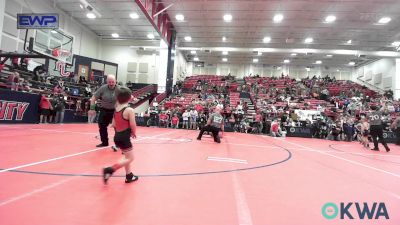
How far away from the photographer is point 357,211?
7.86 ft

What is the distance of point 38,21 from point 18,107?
166 inches

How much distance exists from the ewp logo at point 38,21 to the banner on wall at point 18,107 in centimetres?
328

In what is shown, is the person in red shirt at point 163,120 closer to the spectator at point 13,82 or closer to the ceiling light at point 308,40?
the spectator at point 13,82

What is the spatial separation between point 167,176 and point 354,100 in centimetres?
2480

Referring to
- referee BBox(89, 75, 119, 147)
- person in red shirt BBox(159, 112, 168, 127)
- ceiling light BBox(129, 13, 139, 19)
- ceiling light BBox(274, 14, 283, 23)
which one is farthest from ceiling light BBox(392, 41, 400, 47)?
referee BBox(89, 75, 119, 147)

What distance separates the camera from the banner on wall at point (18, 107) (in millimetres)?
10672

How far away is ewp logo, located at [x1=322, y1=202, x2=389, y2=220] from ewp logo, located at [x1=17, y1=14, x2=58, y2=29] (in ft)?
43.3

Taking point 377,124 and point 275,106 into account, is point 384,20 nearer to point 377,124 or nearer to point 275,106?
point 275,106

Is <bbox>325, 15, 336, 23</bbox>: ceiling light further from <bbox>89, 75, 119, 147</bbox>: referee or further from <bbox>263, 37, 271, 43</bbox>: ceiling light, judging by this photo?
<bbox>89, 75, 119, 147</bbox>: referee

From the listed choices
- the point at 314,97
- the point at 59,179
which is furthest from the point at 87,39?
the point at 59,179

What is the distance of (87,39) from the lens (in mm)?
25031

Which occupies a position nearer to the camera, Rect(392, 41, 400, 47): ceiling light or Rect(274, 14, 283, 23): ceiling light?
Rect(274, 14, 283, 23): ceiling light

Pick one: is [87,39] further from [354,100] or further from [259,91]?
[354,100]

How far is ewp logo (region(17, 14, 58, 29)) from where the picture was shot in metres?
12.1
